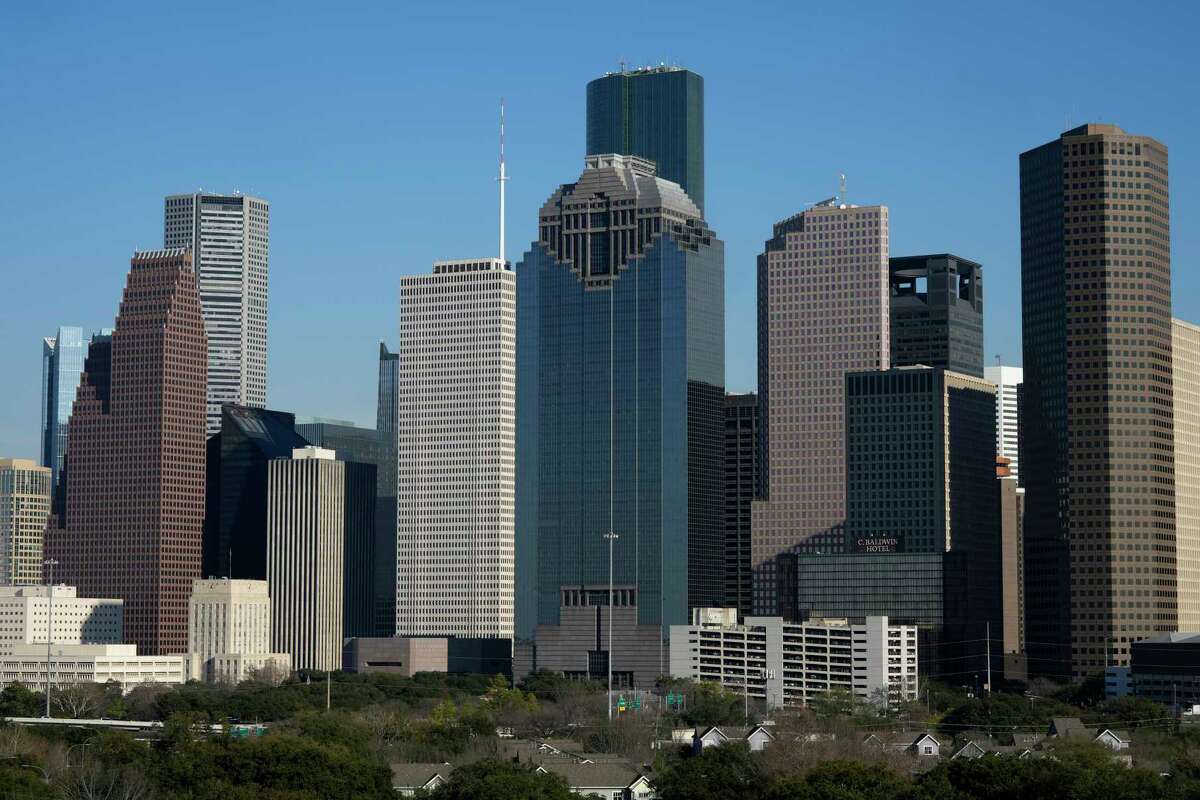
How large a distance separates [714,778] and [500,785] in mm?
17985

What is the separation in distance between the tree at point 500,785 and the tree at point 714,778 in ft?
26.0

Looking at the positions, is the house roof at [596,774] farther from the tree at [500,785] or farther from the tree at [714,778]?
the tree at [500,785]

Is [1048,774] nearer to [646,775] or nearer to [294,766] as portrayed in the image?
[646,775]

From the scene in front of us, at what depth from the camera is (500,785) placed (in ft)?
547

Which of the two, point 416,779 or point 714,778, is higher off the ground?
point 714,778

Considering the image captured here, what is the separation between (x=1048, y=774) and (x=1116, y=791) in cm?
628

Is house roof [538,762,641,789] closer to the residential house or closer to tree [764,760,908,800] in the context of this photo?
the residential house

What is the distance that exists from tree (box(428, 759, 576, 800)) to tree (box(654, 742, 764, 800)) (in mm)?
7921

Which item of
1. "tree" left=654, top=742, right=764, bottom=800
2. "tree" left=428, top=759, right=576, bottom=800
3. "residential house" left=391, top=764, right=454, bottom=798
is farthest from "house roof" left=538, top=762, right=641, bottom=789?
"tree" left=428, top=759, right=576, bottom=800

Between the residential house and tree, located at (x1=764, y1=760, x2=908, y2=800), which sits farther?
the residential house

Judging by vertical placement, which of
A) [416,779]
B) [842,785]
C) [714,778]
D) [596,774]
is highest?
[842,785]

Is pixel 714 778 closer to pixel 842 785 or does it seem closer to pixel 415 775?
pixel 842 785

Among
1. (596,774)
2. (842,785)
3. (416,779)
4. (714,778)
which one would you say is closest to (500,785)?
(714,778)

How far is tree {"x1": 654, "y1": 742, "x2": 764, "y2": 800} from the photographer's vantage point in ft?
566
